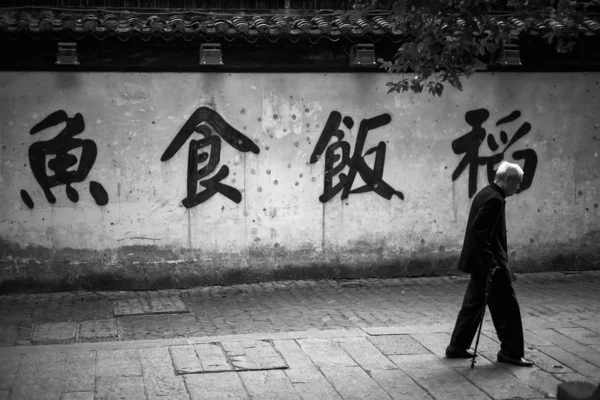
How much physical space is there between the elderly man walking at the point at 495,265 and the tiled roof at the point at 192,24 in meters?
3.18

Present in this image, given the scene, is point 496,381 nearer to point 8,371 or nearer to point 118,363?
point 118,363

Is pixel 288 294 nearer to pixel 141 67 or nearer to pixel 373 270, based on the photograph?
pixel 373 270

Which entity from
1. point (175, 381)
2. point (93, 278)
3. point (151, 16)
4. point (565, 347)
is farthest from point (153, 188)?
point (565, 347)

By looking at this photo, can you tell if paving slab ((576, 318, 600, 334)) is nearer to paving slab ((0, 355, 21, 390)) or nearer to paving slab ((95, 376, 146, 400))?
paving slab ((95, 376, 146, 400))

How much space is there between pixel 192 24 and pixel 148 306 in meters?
3.78

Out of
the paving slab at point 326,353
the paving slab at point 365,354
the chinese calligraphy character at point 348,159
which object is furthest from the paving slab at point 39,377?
the chinese calligraphy character at point 348,159

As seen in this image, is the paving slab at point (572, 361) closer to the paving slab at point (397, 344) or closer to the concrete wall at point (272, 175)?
the paving slab at point (397, 344)

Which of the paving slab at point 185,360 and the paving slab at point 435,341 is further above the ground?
the paving slab at point 435,341

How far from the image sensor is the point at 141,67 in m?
11.0

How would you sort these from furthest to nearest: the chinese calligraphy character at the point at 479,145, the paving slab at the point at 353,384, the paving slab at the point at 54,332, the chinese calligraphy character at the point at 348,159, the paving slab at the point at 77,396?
the chinese calligraphy character at the point at 479,145 → the chinese calligraphy character at the point at 348,159 → the paving slab at the point at 54,332 → the paving slab at the point at 353,384 → the paving slab at the point at 77,396

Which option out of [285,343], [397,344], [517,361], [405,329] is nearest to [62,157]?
[285,343]

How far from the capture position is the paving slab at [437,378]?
6.95 metres

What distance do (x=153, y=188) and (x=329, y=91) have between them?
115 inches

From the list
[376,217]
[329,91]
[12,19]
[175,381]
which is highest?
[12,19]
